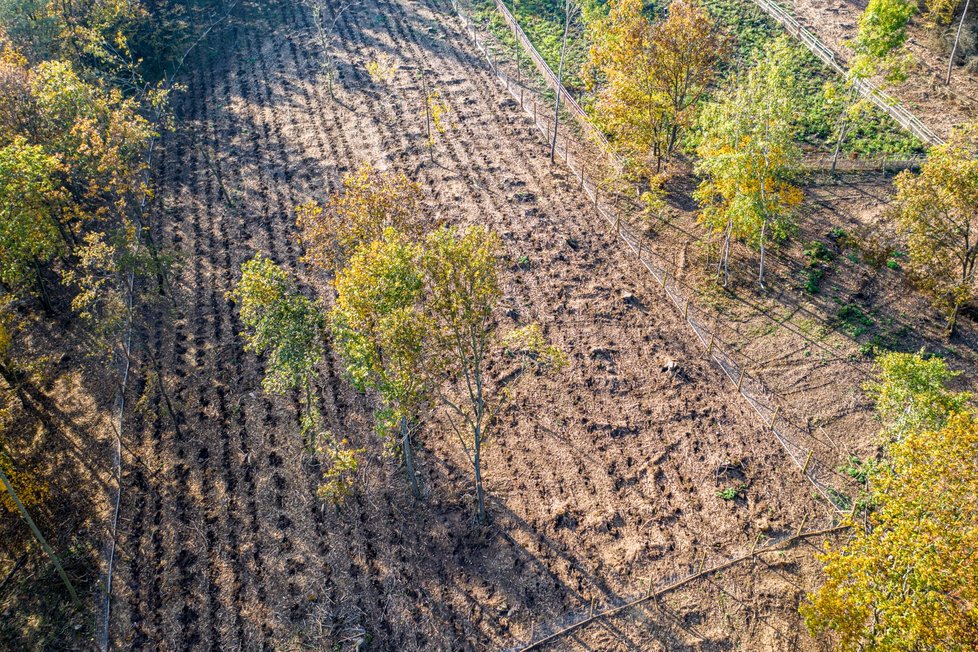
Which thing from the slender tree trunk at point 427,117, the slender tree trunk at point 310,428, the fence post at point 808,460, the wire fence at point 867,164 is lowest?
the fence post at point 808,460

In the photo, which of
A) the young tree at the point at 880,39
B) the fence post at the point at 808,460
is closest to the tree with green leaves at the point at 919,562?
the fence post at the point at 808,460

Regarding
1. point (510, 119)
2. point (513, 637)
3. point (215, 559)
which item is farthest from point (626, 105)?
point (215, 559)

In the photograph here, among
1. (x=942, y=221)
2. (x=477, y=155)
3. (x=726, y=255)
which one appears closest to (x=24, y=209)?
(x=477, y=155)

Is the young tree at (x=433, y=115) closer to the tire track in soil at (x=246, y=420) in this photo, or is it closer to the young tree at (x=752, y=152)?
the tire track in soil at (x=246, y=420)

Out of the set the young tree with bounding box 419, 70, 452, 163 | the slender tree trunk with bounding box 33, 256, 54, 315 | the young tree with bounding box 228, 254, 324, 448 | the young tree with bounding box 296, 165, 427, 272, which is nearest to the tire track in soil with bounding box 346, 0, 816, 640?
the young tree with bounding box 419, 70, 452, 163

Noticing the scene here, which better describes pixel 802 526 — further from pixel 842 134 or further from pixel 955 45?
pixel 955 45

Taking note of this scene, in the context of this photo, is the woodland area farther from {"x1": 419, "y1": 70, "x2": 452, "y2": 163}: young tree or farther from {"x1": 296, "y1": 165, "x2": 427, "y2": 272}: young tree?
{"x1": 419, "y1": 70, "x2": 452, "y2": 163}: young tree
